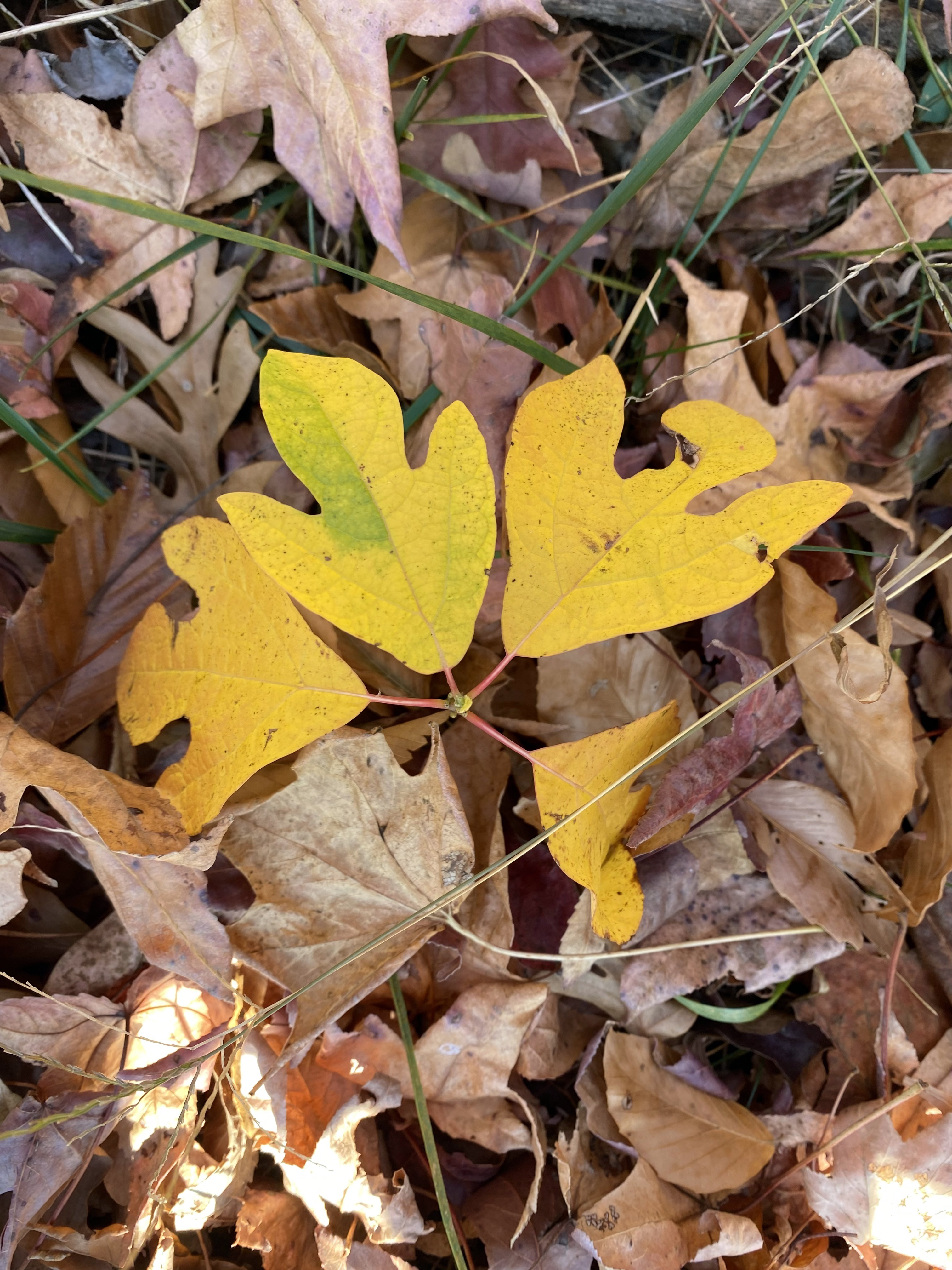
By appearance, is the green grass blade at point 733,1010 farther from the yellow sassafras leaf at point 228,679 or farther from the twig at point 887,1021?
the yellow sassafras leaf at point 228,679

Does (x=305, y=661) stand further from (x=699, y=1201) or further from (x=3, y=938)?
(x=699, y=1201)

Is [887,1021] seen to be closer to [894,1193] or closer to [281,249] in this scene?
[894,1193]

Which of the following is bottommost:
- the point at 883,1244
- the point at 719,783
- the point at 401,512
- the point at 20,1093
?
the point at 883,1244

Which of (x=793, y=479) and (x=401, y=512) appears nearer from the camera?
(x=401, y=512)

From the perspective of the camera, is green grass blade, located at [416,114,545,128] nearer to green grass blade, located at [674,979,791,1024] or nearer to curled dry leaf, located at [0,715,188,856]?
curled dry leaf, located at [0,715,188,856]

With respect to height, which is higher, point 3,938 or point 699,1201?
point 3,938

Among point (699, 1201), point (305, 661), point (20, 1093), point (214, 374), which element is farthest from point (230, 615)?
point (699, 1201)
